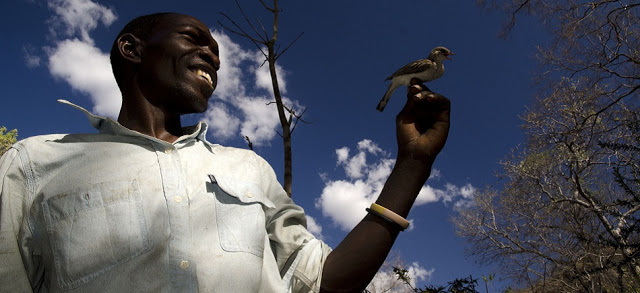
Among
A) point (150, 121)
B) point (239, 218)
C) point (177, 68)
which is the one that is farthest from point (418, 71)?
point (239, 218)

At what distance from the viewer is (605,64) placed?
38.1 feet

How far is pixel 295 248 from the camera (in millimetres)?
1646

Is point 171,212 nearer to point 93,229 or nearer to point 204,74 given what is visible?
point 93,229

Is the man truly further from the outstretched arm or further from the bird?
the bird

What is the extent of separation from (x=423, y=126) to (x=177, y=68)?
1.12 m

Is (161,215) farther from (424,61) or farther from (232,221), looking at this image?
(424,61)

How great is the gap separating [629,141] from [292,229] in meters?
15.1

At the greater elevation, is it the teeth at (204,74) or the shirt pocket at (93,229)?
the teeth at (204,74)

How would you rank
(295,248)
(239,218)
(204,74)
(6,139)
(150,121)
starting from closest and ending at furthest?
1. (239,218)
2. (295,248)
3. (150,121)
4. (204,74)
5. (6,139)

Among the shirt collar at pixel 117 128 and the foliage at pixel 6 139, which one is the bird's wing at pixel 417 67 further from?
the foliage at pixel 6 139

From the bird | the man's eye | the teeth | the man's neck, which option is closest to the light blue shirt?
the man's neck

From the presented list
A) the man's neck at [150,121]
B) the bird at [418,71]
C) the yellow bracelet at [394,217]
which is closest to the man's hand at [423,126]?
the yellow bracelet at [394,217]

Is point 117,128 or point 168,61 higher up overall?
point 168,61

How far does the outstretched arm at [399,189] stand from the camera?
63.2 inches
